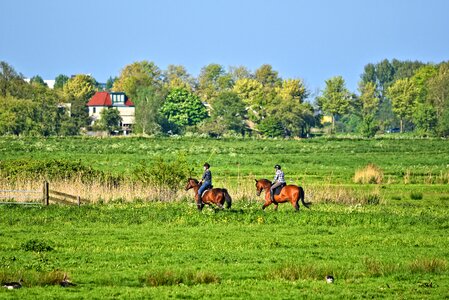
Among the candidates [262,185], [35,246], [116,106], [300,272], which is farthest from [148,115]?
[300,272]

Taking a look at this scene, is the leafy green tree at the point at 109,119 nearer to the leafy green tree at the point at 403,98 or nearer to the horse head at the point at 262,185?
the leafy green tree at the point at 403,98

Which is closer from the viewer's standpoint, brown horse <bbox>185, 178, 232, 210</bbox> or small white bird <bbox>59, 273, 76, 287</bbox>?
small white bird <bbox>59, 273, 76, 287</bbox>

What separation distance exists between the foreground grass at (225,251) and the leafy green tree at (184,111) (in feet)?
409

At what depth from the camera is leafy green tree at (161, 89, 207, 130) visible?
547 feet

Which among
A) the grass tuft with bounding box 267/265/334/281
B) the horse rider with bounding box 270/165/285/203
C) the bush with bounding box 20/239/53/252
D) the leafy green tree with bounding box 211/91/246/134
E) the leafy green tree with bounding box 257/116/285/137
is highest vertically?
the leafy green tree with bounding box 211/91/246/134

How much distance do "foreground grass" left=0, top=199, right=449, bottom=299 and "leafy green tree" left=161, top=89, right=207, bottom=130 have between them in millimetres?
124712

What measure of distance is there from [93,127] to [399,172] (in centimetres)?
9339

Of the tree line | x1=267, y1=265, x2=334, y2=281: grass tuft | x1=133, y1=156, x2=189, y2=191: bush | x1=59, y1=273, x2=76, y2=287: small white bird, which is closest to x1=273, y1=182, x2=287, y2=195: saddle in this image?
x1=133, y1=156, x2=189, y2=191: bush

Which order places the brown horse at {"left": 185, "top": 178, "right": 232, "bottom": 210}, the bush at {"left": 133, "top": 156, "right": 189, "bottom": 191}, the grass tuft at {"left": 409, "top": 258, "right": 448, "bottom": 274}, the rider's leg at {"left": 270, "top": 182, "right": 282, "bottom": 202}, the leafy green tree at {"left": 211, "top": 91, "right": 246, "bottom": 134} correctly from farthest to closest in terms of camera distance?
the leafy green tree at {"left": 211, "top": 91, "right": 246, "bottom": 134}
the bush at {"left": 133, "top": 156, "right": 189, "bottom": 191}
the rider's leg at {"left": 270, "top": 182, "right": 282, "bottom": 202}
the brown horse at {"left": 185, "top": 178, "right": 232, "bottom": 210}
the grass tuft at {"left": 409, "top": 258, "right": 448, "bottom": 274}

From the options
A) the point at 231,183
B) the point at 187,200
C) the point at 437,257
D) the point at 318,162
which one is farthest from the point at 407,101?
the point at 437,257

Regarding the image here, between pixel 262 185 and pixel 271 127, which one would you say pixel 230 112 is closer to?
pixel 271 127

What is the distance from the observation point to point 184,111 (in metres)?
167

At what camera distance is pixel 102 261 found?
86.9 feet

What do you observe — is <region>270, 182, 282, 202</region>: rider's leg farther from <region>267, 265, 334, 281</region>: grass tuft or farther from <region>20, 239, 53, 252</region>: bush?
<region>267, 265, 334, 281</region>: grass tuft
